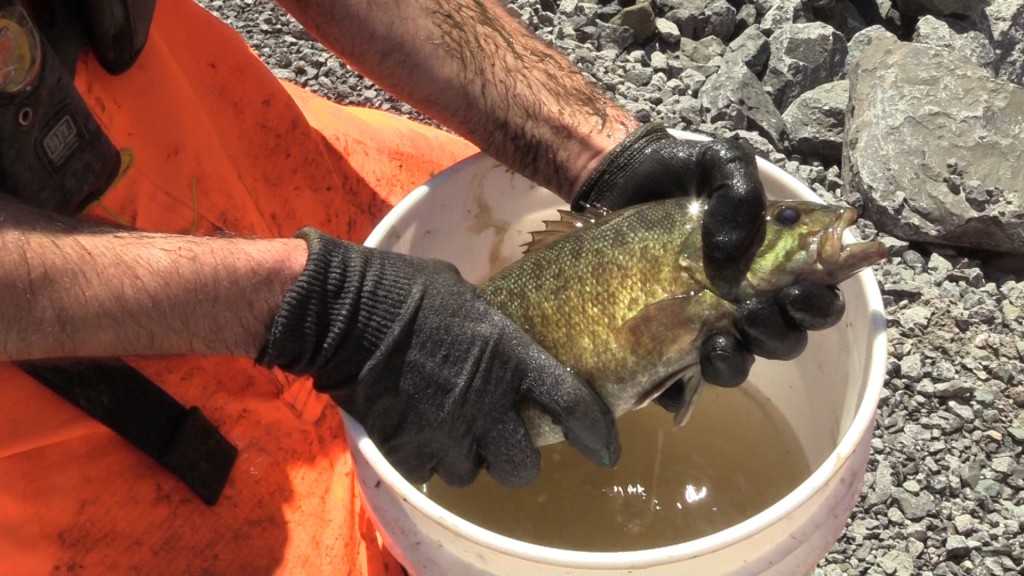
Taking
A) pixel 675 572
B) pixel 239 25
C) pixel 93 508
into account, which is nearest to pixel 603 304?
pixel 675 572

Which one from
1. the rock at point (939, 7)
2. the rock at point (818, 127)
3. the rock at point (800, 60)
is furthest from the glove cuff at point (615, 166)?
the rock at point (939, 7)

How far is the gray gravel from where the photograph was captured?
2963mm

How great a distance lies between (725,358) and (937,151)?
2.03 metres

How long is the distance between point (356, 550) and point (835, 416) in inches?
48.8

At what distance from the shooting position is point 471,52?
282 centimetres

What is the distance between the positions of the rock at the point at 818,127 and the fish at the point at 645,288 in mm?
1917

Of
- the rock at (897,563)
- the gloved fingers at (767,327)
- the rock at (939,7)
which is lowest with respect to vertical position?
the rock at (897,563)

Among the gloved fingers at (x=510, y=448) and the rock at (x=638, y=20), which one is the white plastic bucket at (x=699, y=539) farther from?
the rock at (x=638, y=20)

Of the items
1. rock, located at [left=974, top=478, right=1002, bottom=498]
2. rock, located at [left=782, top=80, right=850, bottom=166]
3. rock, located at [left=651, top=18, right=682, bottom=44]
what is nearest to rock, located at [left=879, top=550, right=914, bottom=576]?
rock, located at [left=974, top=478, right=1002, bottom=498]

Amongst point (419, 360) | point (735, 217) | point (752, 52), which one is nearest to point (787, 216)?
point (735, 217)

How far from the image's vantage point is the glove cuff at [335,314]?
6.73 feet

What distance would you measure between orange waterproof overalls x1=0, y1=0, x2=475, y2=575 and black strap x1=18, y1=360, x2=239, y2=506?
40 millimetres

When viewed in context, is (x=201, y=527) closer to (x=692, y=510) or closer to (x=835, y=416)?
(x=692, y=510)

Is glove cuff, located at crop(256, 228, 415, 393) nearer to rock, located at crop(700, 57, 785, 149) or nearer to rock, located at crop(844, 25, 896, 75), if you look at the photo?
rock, located at crop(700, 57, 785, 149)
